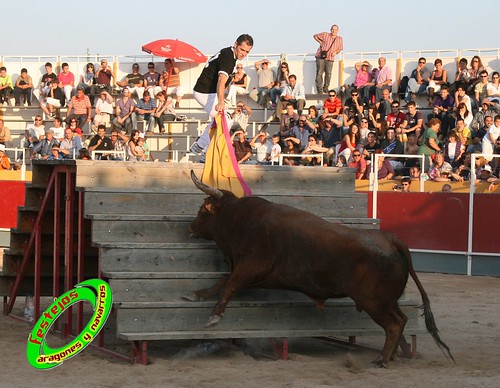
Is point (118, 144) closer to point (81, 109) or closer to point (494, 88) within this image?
point (81, 109)

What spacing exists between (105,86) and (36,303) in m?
13.5

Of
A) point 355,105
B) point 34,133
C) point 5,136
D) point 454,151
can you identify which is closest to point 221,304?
point 454,151

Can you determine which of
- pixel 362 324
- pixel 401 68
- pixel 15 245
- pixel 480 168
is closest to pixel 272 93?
pixel 401 68

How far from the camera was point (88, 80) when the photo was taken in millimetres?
23031

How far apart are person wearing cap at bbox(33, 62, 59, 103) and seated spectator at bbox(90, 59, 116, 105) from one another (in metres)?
0.90

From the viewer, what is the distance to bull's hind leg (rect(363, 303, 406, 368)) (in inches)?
294

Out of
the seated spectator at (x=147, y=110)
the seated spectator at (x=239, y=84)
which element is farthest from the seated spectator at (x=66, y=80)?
the seated spectator at (x=239, y=84)

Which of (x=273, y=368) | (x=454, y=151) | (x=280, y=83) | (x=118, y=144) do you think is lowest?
(x=273, y=368)

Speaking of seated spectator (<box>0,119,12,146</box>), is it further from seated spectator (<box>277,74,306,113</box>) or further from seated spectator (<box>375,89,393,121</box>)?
seated spectator (<box>375,89,393,121</box>)

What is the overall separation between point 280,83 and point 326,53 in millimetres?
1085

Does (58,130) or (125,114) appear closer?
(58,130)

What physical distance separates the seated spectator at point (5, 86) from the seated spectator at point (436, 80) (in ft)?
31.9

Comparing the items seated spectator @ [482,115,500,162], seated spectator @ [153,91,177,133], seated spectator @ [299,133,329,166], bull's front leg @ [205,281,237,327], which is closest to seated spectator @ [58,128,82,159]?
seated spectator @ [153,91,177,133]

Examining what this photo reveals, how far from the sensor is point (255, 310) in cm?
779
